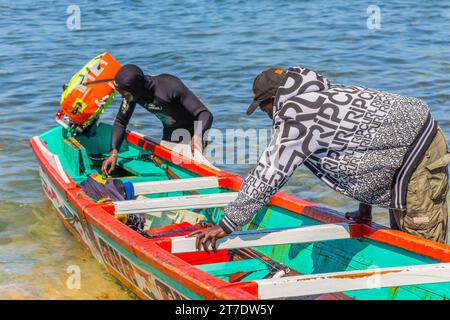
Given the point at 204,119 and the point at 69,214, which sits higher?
the point at 204,119

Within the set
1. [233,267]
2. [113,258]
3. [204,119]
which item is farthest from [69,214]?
[233,267]

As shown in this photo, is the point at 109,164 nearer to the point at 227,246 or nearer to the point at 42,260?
the point at 42,260

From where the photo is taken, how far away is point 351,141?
463cm

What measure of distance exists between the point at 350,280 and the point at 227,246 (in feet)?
3.04

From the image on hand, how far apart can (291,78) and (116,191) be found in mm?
2725

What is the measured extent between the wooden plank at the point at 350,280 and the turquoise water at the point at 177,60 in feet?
7.28

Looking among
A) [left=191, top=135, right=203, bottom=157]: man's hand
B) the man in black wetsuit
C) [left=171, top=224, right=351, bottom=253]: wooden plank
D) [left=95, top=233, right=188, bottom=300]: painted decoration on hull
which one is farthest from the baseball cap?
[left=191, top=135, right=203, bottom=157]: man's hand

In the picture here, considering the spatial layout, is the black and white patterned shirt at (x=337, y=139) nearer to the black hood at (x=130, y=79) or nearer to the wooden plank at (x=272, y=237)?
the wooden plank at (x=272, y=237)

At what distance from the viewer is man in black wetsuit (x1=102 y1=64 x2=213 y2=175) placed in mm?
7062

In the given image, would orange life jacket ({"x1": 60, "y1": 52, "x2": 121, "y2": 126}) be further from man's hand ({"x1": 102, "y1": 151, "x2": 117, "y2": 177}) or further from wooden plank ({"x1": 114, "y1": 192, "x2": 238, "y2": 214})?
wooden plank ({"x1": 114, "y1": 192, "x2": 238, "y2": 214})

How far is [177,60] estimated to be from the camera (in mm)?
15836

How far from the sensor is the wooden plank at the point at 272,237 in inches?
197

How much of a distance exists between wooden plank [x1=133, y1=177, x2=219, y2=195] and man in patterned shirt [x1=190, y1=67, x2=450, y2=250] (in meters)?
2.00

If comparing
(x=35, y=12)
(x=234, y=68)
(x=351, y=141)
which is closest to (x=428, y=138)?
(x=351, y=141)
